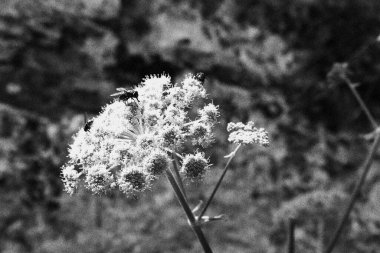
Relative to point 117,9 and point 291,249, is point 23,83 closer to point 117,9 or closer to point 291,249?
point 117,9

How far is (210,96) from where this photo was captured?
18.9 ft

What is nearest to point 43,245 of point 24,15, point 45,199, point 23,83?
point 45,199

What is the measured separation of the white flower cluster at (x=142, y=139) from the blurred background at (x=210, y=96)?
206cm

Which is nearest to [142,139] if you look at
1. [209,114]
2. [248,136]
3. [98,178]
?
[98,178]

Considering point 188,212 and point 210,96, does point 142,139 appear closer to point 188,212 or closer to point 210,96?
point 188,212

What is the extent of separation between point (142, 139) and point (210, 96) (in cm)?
326

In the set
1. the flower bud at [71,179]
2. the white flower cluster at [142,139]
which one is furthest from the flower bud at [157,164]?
the flower bud at [71,179]

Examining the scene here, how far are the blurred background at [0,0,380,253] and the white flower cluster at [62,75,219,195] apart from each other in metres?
2.06

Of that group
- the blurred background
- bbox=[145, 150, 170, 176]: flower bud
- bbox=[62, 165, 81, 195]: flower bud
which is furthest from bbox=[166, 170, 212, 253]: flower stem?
the blurred background

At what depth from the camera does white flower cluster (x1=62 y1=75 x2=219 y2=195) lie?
248 cm

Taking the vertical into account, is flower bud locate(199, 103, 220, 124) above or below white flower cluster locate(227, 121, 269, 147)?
above

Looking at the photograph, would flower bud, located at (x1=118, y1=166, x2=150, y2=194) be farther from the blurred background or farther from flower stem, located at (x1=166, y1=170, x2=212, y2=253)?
the blurred background

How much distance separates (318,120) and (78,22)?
163 inches

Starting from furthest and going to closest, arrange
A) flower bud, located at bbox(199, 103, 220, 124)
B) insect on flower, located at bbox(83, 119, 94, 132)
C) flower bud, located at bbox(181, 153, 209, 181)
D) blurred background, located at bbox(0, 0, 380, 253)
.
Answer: blurred background, located at bbox(0, 0, 380, 253)
insect on flower, located at bbox(83, 119, 94, 132)
flower bud, located at bbox(199, 103, 220, 124)
flower bud, located at bbox(181, 153, 209, 181)
